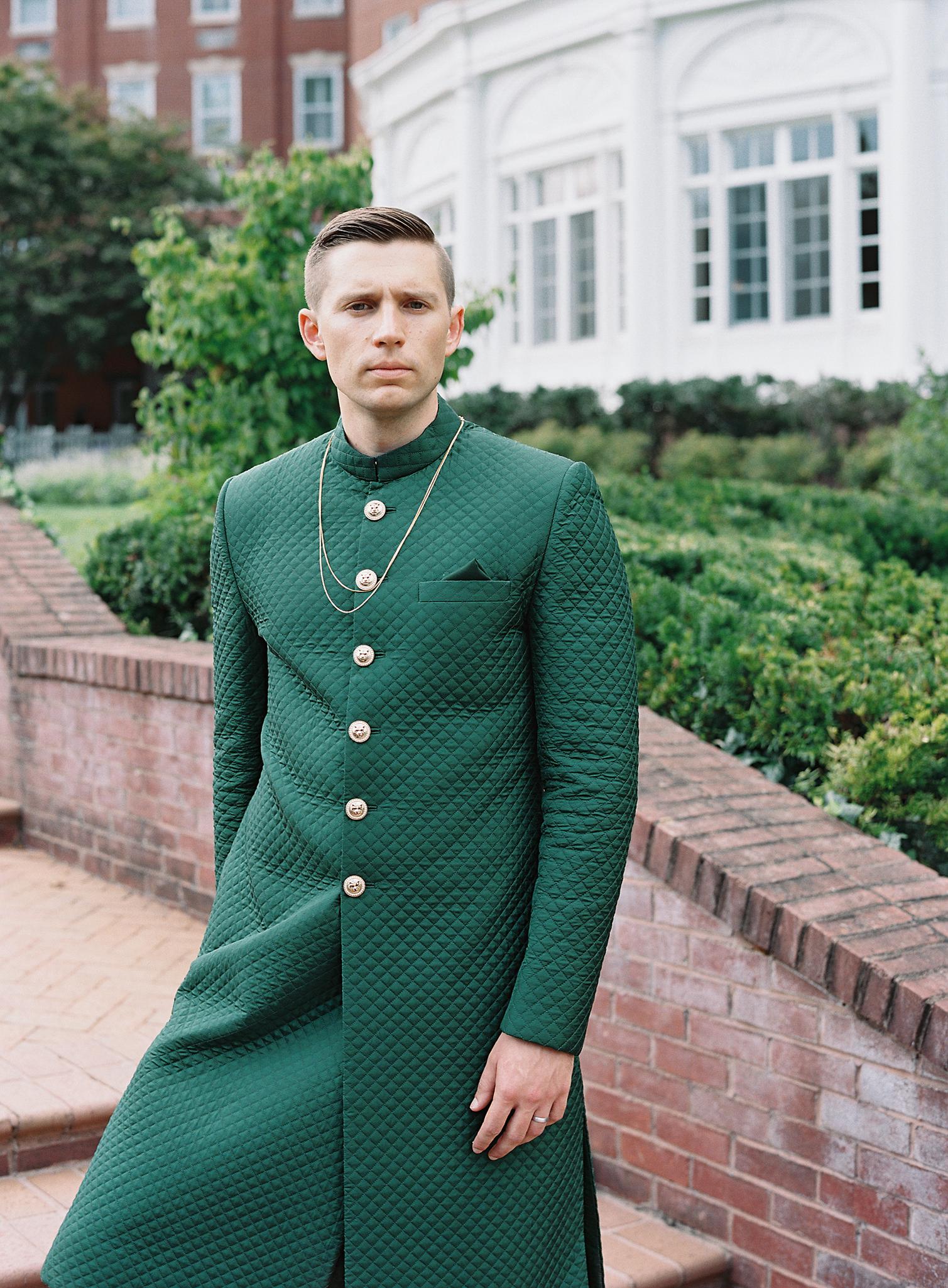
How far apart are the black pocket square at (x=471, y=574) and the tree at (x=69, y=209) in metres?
28.6

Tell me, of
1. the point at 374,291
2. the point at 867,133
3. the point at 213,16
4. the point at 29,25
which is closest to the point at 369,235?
the point at 374,291

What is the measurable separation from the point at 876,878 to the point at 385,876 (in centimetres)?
171

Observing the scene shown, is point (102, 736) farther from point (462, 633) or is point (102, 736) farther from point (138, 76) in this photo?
point (138, 76)

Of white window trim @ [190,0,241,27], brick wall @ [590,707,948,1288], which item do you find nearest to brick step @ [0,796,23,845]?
brick wall @ [590,707,948,1288]

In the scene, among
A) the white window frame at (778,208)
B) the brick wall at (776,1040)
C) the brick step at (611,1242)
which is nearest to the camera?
the brick wall at (776,1040)

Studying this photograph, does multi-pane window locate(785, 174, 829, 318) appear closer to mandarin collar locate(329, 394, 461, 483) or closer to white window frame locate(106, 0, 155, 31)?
mandarin collar locate(329, 394, 461, 483)

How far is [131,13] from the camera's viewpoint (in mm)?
35031

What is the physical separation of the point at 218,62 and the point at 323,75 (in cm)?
257

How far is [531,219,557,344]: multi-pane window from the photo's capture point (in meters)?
20.6

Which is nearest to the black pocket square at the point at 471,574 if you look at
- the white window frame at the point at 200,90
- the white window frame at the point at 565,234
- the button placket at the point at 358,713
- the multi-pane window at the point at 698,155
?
the button placket at the point at 358,713

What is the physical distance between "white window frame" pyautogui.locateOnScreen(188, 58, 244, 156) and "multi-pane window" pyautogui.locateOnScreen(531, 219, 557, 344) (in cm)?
1626

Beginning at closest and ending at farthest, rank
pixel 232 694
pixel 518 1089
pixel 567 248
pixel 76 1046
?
pixel 518 1089, pixel 232 694, pixel 76 1046, pixel 567 248

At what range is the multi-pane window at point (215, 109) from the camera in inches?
1363

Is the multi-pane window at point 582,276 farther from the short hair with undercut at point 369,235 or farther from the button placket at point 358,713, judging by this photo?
the button placket at point 358,713
